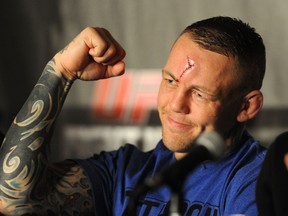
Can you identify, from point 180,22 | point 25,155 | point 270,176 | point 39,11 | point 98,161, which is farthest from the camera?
point 39,11

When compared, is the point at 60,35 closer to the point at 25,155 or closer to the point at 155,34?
the point at 155,34

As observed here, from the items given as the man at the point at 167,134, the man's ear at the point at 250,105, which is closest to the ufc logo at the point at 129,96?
the man at the point at 167,134

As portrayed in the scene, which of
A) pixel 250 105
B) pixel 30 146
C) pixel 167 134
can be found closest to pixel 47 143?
pixel 30 146

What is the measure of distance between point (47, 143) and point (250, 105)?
20.9 inches

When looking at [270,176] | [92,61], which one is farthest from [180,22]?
[270,176]

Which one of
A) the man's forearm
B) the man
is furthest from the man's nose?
the man's forearm

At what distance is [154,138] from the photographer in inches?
99.5

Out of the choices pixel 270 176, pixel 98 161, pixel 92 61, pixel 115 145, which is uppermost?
pixel 92 61

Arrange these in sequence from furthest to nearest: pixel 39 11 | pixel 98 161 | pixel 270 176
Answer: pixel 39 11 < pixel 98 161 < pixel 270 176

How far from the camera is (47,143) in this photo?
67.9 inches

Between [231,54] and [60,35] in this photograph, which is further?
[60,35]

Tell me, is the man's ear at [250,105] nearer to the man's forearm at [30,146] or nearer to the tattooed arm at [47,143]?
the tattooed arm at [47,143]

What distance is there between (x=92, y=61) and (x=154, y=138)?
33.0 inches

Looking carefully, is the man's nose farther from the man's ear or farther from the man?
the man's ear
